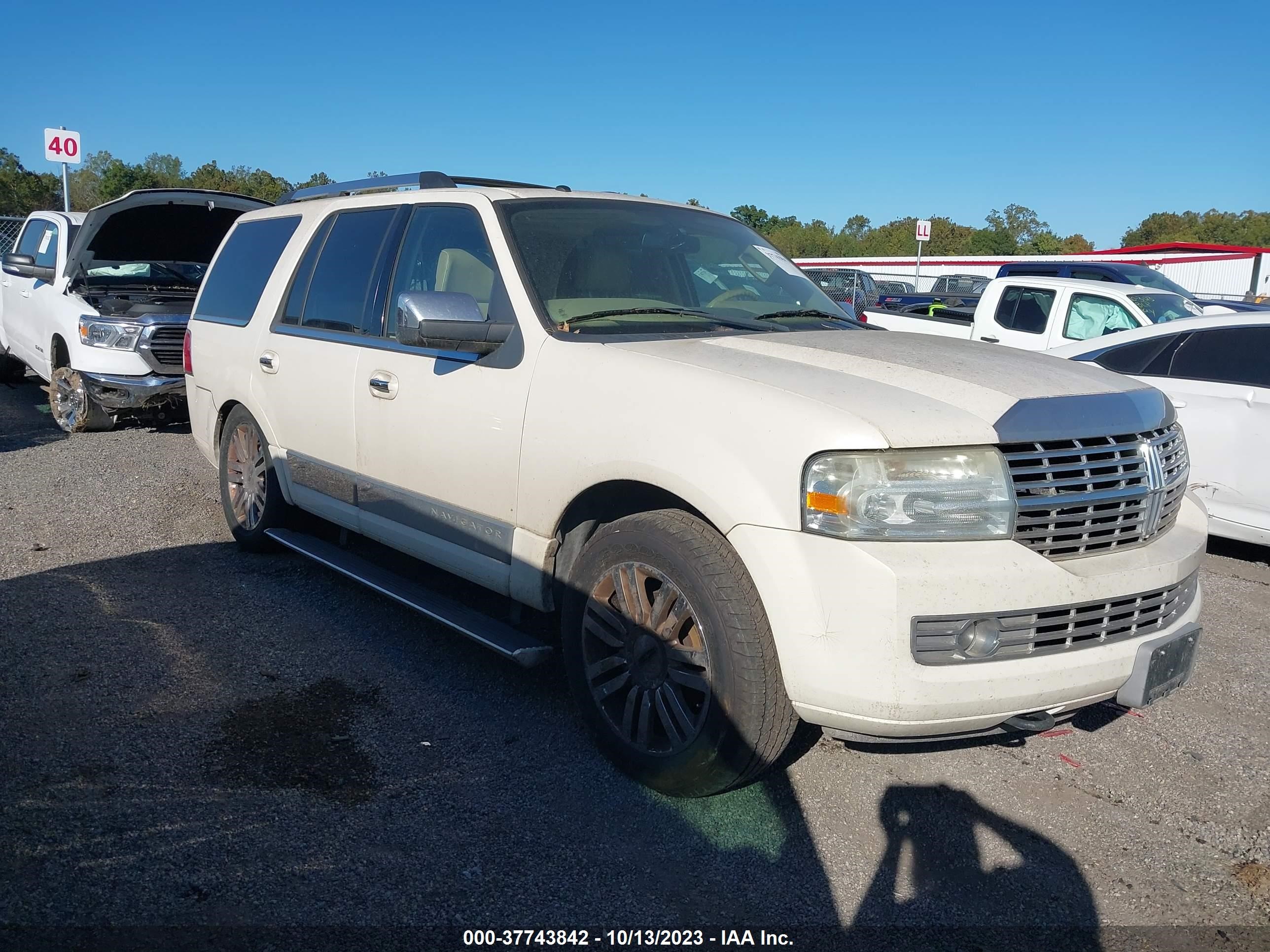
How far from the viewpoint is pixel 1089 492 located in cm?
293

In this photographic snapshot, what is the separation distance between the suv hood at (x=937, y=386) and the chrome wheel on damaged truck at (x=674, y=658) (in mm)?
545

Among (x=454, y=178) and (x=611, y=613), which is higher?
(x=454, y=178)

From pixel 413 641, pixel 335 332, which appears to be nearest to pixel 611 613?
pixel 413 641

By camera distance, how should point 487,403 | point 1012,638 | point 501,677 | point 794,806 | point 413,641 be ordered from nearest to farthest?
point 1012,638 → point 794,806 → point 487,403 → point 501,677 → point 413,641

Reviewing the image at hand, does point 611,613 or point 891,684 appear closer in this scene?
point 891,684

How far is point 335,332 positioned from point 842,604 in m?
3.00

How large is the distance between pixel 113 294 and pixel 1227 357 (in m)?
9.22

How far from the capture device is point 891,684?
2699mm

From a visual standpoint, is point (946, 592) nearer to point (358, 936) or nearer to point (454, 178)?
point (358, 936)

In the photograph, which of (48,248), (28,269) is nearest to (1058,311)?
(28,269)

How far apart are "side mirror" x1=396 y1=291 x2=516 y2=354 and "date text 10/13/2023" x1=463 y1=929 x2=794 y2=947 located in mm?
1955

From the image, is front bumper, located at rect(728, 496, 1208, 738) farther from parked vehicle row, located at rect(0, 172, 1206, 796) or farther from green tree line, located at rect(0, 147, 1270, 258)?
green tree line, located at rect(0, 147, 1270, 258)

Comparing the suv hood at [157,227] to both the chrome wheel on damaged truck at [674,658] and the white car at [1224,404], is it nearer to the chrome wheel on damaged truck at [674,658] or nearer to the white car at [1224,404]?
the chrome wheel on damaged truck at [674,658]

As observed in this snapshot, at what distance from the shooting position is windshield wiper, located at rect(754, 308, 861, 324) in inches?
166
